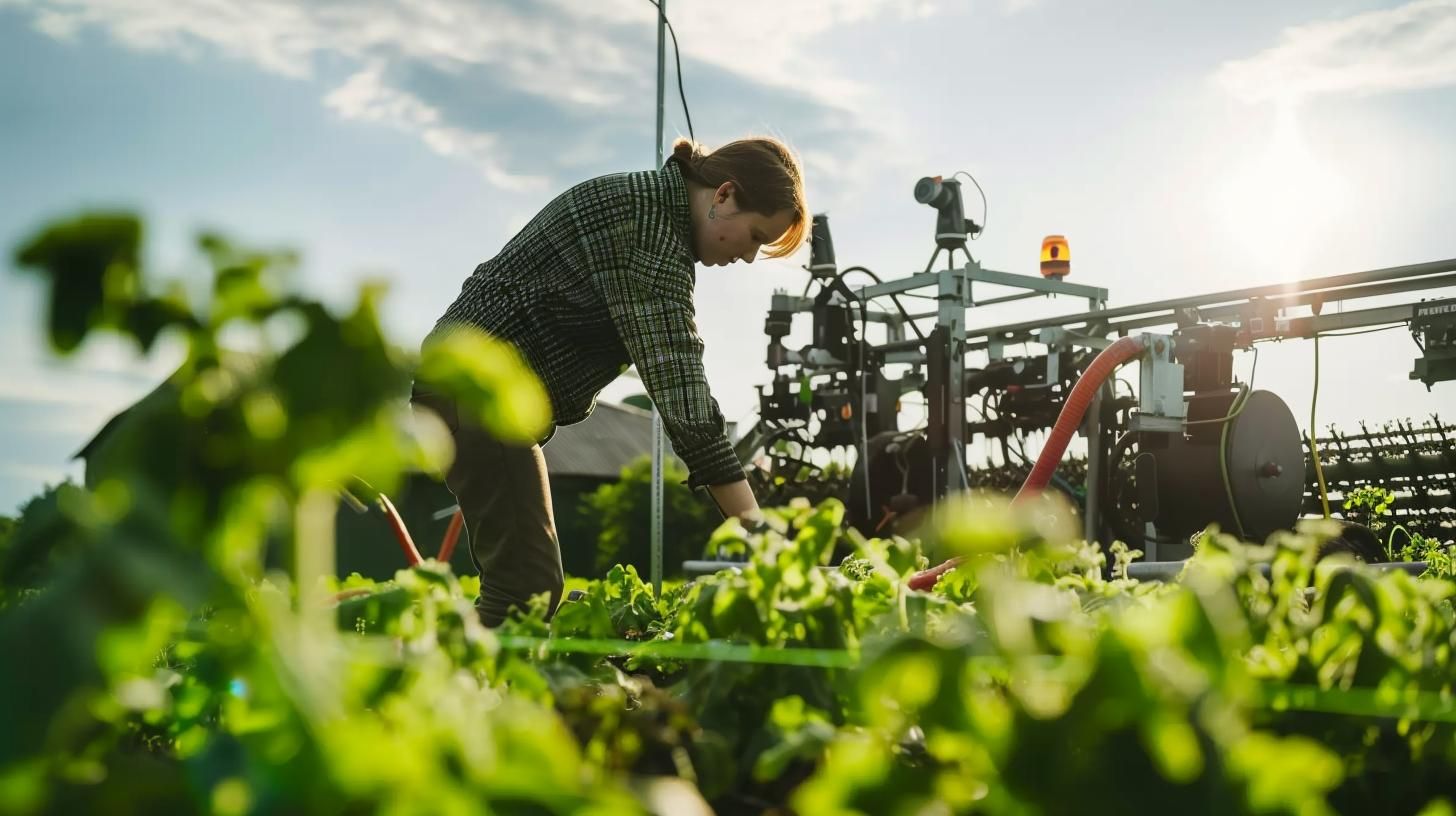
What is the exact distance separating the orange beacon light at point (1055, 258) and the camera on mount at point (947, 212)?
523 mm

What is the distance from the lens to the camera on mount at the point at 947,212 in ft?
20.8

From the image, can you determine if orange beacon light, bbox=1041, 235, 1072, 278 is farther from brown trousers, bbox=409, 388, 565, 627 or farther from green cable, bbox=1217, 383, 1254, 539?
brown trousers, bbox=409, 388, 565, 627

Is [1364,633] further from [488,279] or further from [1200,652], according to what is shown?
[488,279]

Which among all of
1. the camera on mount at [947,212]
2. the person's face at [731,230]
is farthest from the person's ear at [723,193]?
the camera on mount at [947,212]

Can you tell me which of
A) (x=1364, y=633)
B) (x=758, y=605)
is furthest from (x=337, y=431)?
(x=1364, y=633)

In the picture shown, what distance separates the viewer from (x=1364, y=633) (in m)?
0.66

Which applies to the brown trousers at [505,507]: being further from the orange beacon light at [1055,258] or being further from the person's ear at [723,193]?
the orange beacon light at [1055,258]

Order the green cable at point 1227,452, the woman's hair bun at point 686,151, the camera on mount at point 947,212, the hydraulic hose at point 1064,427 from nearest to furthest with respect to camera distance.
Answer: the woman's hair bun at point 686,151 → the hydraulic hose at point 1064,427 → the green cable at point 1227,452 → the camera on mount at point 947,212

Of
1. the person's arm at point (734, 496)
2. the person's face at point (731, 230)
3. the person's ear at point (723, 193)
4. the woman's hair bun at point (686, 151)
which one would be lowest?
the person's arm at point (734, 496)

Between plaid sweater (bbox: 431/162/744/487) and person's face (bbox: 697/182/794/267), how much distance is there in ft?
0.15

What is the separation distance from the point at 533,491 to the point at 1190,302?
4271 mm

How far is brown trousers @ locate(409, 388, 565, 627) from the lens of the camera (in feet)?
7.82

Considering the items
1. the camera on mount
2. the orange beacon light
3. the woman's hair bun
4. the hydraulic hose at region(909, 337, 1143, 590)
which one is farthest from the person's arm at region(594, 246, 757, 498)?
the orange beacon light

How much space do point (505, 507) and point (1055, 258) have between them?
197 inches
